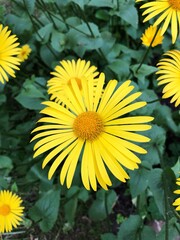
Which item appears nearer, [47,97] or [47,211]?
[47,211]

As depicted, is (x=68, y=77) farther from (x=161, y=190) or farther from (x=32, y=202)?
(x=32, y=202)

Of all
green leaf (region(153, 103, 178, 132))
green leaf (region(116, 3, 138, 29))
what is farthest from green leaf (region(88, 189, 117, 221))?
green leaf (region(116, 3, 138, 29))

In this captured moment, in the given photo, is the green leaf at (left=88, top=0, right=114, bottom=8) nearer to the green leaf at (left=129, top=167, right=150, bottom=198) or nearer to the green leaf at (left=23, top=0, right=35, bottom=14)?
the green leaf at (left=23, top=0, right=35, bottom=14)

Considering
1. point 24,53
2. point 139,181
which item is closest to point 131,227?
point 139,181

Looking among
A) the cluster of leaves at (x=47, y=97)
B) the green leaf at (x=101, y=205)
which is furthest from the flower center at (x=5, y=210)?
the green leaf at (x=101, y=205)

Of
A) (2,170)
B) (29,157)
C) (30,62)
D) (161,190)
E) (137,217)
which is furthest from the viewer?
(30,62)

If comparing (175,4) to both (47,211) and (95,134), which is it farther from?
(47,211)

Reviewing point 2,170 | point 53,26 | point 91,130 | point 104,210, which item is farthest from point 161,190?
point 53,26
